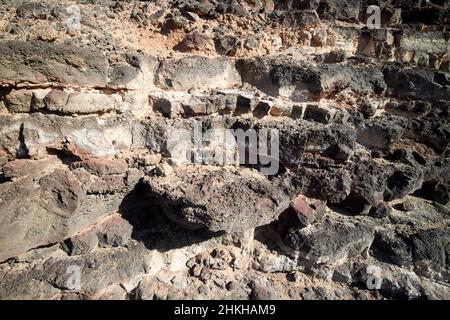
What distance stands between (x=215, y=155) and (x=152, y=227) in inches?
27.8

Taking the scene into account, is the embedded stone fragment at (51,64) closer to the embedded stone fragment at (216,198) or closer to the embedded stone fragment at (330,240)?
the embedded stone fragment at (216,198)

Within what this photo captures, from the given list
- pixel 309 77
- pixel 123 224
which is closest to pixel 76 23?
pixel 123 224

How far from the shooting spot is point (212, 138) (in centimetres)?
239

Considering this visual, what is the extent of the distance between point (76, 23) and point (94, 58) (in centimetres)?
44

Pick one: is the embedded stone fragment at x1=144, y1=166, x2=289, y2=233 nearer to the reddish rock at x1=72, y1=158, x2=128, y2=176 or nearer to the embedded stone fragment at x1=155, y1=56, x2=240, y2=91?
the reddish rock at x1=72, y1=158, x2=128, y2=176

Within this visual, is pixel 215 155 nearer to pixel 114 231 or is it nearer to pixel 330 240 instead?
pixel 114 231

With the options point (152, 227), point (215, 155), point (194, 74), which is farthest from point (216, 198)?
point (194, 74)

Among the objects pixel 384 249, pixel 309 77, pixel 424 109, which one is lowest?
pixel 384 249

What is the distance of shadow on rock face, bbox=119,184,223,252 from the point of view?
2.26 m

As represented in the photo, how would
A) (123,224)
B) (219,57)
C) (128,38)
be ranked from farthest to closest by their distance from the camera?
(219,57) < (128,38) < (123,224)

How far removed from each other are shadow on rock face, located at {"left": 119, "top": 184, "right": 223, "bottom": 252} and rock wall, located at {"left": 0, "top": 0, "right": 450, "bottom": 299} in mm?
10

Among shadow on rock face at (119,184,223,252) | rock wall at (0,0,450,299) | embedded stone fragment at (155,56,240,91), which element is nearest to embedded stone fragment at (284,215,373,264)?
rock wall at (0,0,450,299)

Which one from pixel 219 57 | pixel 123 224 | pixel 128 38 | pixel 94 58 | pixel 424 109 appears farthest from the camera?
→ pixel 424 109
